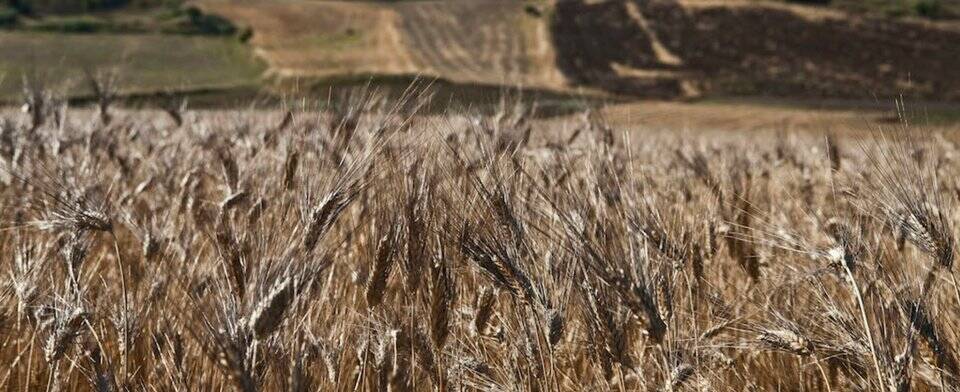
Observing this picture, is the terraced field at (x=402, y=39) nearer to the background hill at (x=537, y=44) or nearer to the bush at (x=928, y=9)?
the background hill at (x=537, y=44)

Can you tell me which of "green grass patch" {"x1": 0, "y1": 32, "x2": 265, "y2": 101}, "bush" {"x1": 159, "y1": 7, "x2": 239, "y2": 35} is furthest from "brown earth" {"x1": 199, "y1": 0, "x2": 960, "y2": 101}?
"green grass patch" {"x1": 0, "y1": 32, "x2": 265, "y2": 101}

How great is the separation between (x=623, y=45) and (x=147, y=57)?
928 inches

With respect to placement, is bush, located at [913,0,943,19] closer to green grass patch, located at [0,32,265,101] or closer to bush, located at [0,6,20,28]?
green grass patch, located at [0,32,265,101]

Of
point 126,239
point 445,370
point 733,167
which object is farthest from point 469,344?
point 733,167

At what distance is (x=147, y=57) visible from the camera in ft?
140

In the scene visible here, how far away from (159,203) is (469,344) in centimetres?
187

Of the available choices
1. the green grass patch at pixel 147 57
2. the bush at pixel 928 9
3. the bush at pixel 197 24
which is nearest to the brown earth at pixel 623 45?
the bush at pixel 197 24

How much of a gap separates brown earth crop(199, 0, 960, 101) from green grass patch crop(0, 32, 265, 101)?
6.43 feet

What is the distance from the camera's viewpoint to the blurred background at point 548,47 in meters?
37.8

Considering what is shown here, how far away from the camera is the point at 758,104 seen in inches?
1407

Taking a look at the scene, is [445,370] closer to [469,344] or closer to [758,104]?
[469,344]

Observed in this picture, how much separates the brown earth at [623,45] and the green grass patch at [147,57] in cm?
196

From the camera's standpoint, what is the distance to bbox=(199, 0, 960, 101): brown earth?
40719mm

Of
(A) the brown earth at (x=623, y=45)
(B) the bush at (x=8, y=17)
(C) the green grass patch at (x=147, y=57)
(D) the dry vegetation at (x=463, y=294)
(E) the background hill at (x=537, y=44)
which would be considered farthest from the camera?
(B) the bush at (x=8, y=17)
